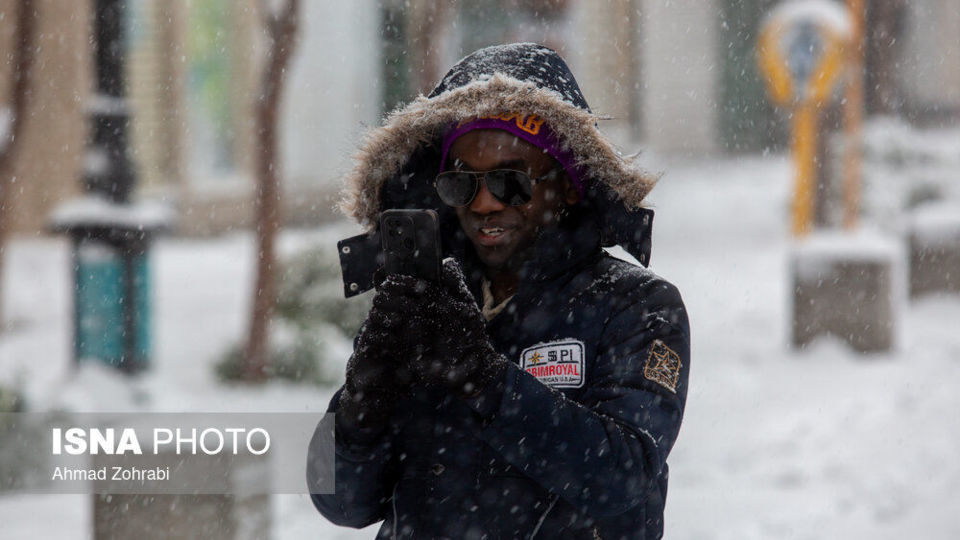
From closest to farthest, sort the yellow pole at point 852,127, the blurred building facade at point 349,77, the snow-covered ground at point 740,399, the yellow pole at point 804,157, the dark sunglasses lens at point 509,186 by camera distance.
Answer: the dark sunglasses lens at point 509,186 < the snow-covered ground at point 740,399 < the yellow pole at point 804,157 < the yellow pole at point 852,127 < the blurred building facade at point 349,77

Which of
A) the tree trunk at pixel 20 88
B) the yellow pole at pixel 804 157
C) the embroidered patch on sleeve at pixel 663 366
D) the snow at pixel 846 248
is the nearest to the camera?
the embroidered patch on sleeve at pixel 663 366

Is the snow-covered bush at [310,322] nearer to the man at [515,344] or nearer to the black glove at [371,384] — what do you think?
the man at [515,344]

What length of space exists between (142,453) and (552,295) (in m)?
2.15

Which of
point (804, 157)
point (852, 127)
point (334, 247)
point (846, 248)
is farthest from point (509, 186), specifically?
point (852, 127)

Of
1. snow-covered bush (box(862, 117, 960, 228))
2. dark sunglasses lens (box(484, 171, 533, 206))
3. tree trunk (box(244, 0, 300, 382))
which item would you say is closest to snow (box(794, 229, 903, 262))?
tree trunk (box(244, 0, 300, 382))

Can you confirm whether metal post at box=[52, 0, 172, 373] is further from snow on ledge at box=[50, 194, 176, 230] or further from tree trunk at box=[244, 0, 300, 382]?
tree trunk at box=[244, 0, 300, 382]

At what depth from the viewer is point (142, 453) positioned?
3.88 meters

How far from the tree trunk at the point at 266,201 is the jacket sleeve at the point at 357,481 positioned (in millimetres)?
5191

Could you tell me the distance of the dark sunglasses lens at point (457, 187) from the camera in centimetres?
227

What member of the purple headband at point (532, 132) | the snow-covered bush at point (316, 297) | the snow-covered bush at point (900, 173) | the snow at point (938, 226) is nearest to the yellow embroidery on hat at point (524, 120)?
the purple headband at point (532, 132)

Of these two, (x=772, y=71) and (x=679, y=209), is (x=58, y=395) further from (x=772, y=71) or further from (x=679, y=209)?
(x=679, y=209)

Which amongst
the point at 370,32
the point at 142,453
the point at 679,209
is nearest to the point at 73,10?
the point at 370,32

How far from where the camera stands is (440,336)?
1945mm

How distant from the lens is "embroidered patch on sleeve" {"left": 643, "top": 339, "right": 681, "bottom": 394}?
2.08 meters
